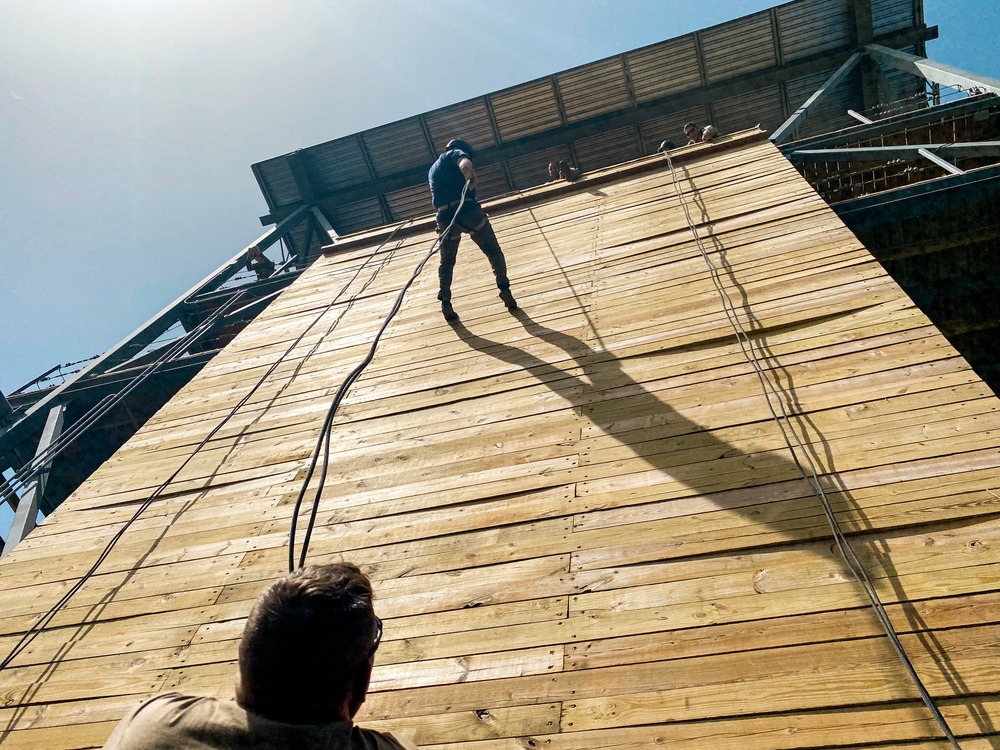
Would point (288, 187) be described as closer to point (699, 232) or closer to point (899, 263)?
point (699, 232)

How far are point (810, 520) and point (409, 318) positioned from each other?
4.79 m

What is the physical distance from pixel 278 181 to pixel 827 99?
513 inches

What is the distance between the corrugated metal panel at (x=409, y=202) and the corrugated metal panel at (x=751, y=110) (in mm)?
7006

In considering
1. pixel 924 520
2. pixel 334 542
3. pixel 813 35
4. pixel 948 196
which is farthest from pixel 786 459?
pixel 813 35

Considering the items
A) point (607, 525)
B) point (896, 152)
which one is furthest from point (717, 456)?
point (896, 152)

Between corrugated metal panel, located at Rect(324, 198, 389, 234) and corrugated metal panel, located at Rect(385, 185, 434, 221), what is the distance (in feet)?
0.99

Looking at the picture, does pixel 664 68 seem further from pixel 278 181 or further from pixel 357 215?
pixel 278 181

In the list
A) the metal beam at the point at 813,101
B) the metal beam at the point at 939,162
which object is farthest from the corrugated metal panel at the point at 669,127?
the metal beam at the point at 939,162

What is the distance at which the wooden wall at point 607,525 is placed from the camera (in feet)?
7.18

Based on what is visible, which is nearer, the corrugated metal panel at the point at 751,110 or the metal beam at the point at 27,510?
the metal beam at the point at 27,510

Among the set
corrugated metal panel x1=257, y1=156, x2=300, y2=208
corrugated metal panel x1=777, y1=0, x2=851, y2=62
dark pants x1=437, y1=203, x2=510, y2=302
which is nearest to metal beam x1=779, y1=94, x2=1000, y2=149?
dark pants x1=437, y1=203, x2=510, y2=302

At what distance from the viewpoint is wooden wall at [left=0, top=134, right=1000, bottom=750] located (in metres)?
2.19

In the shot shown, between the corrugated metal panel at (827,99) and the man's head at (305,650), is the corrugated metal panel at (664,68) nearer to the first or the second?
the corrugated metal panel at (827,99)

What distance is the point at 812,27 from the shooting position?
43.4 feet
